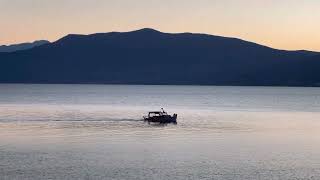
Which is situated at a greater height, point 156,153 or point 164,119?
point 164,119

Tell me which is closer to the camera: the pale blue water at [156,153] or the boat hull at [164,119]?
the pale blue water at [156,153]

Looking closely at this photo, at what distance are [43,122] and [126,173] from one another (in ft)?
197

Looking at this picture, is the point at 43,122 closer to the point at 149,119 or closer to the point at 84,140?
the point at 149,119

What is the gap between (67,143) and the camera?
232 ft

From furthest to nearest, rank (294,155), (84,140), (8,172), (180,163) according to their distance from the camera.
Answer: (84,140) < (294,155) < (180,163) < (8,172)

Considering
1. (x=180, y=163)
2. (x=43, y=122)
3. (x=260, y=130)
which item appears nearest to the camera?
(x=180, y=163)

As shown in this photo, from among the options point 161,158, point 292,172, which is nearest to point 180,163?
point 161,158

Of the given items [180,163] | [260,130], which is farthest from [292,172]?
[260,130]

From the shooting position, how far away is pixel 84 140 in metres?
75.1

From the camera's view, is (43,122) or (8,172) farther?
(43,122)

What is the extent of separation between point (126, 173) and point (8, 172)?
1036 cm

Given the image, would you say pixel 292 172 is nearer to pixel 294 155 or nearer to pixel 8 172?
pixel 294 155

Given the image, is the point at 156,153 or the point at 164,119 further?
the point at 164,119

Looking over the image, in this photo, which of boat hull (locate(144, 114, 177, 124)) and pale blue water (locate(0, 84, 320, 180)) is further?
boat hull (locate(144, 114, 177, 124))
